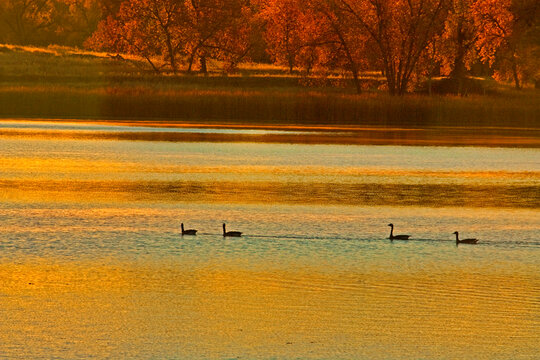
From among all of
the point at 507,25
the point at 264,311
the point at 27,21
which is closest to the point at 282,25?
the point at 507,25

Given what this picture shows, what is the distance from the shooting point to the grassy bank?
210ft

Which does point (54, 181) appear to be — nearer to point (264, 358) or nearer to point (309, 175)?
point (309, 175)

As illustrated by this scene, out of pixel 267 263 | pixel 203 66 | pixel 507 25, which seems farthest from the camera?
pixel 203 66

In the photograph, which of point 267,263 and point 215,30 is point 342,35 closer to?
point 215,30

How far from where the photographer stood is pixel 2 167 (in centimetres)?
3403

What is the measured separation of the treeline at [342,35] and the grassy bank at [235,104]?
3.48 meters

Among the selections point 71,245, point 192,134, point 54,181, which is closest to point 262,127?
point 192,134

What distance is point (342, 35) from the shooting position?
72.6 metres

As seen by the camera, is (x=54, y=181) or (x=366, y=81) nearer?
(x=54, y=181)

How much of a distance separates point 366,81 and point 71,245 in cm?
6699

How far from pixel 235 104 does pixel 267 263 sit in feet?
169

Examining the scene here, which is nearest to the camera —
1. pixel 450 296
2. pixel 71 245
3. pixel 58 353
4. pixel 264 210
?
pixel 58 353

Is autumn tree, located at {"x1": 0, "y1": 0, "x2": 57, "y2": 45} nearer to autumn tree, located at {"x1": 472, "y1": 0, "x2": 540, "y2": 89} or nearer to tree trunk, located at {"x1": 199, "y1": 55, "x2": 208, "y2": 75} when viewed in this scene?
tree trunk, located at {"x1": 199, "y1": 55, "x2": 208, "y2": 75}

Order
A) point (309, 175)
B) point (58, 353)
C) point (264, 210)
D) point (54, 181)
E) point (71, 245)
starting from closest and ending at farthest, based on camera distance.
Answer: point (58, 353), point (71, 245), point (264, 210), point (54, 181), point (309, 175)
